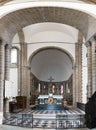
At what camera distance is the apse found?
32625mm

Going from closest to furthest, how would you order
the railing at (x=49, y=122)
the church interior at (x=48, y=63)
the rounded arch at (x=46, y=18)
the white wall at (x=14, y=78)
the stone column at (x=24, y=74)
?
the railing at (x=49, y=122), the church interior at (x=48, y=63), the rounded arch at (x=46, y=18), the white wall at (x=14, y=78), the stone column at (x=24, y=74)

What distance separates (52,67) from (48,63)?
91 centimetres

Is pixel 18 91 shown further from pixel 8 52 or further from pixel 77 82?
pixel 8 52

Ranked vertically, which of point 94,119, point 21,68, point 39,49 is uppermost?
point 39,49

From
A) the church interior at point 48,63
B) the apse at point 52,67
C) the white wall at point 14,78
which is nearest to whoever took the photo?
the church interior at point 48,63

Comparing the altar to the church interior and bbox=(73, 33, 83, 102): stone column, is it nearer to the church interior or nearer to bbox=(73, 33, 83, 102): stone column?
the church interior

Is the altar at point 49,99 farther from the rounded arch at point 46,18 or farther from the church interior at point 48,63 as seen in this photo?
the rounded arch at point 46,18

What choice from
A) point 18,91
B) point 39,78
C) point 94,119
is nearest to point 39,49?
point 18,91

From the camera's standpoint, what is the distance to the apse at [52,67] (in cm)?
3262

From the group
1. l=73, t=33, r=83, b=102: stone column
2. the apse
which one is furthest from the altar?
the apse

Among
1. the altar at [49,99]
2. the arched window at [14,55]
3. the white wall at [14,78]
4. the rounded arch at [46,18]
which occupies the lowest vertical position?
the altar at [49,99]

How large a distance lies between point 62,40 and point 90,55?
10901 millimetres

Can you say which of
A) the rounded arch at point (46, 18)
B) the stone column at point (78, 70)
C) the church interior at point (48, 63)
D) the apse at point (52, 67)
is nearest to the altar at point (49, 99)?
the church interior at point (48, 63)

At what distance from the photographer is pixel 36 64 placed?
32531mm
